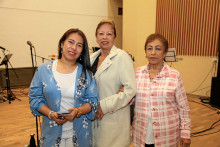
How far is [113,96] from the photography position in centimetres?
157

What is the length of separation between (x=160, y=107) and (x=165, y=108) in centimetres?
4

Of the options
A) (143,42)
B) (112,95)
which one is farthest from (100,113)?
(143,42)

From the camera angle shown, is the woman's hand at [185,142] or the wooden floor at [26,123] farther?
the wooden floor at [26,123]

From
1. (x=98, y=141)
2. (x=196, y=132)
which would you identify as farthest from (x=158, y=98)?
(x=196, y=132)

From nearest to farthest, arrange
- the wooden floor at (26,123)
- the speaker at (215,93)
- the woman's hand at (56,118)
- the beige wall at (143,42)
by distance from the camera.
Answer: the woman's hand at (56,118) < the wooden floor at (26,123) < the speaker at (215,93) < the beige wall at (143,42)

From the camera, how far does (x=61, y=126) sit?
4.83ft

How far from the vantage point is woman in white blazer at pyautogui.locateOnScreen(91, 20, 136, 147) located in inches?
61.7

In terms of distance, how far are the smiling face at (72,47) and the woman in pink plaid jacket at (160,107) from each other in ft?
1.94

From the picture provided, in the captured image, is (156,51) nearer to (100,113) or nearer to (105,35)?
(105,35)

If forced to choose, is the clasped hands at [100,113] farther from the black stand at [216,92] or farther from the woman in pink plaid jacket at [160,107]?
the black stand at [216,92]

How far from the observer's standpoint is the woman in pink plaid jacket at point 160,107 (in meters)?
1.53

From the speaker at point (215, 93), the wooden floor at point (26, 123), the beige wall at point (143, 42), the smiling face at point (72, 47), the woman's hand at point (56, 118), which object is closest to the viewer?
the woman's hand at point (56, 118)

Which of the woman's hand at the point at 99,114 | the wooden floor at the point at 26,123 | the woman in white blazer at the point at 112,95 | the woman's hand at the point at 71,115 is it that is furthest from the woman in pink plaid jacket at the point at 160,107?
the wooden floor at the point at 26,123

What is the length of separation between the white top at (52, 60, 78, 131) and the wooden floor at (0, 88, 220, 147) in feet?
6.80
